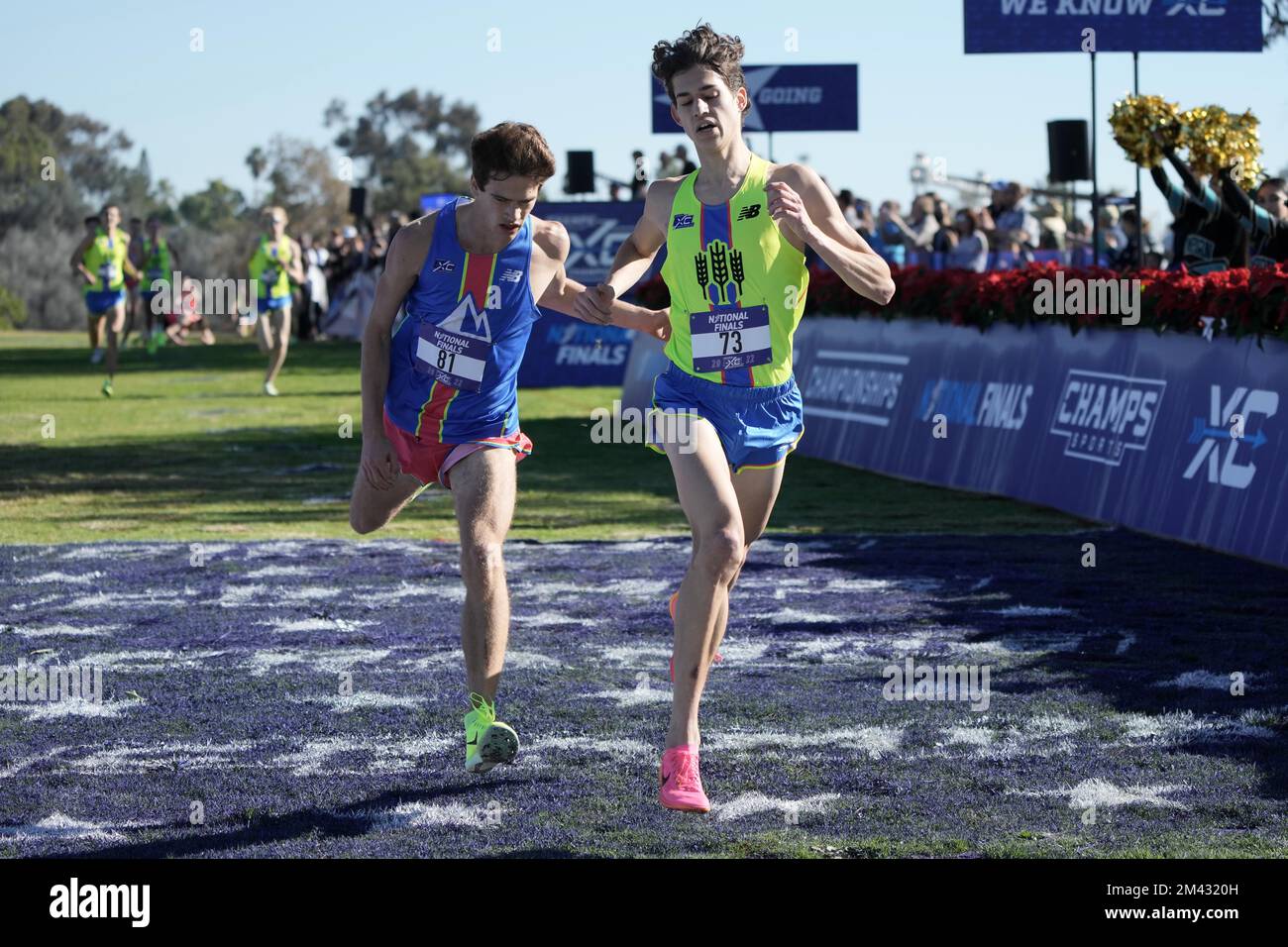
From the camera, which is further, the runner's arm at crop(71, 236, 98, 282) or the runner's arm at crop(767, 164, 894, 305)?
the runner's arm at crop(71, 236, 98, 282)

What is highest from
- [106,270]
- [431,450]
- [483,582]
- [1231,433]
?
[106,270]

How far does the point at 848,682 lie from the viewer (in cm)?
775

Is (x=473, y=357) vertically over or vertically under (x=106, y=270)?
under

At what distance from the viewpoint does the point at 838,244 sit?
6.26 m

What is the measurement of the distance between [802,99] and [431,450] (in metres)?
21.5

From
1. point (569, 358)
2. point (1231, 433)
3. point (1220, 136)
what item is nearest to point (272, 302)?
point (569, 358)

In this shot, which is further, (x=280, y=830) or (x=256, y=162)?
(x=256, y=162)

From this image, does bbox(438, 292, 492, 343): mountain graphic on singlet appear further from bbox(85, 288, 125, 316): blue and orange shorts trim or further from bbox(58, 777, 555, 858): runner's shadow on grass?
bbox(85, 288, 125, 316): blue and orange shorts trim

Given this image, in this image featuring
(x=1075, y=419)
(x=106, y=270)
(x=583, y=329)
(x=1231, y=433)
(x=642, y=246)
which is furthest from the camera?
(x=583, y=329)

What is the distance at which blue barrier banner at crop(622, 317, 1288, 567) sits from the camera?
10.9 m

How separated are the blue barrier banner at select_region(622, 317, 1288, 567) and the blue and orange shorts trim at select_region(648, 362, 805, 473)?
194 inches

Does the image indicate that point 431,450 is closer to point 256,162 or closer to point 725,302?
point 725,302

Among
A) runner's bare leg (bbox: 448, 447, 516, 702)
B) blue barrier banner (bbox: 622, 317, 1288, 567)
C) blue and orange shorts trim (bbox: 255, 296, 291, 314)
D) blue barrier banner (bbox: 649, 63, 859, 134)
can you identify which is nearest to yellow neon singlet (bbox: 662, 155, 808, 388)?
runner's bare leg (bbox: 448, 447, 516, 702)

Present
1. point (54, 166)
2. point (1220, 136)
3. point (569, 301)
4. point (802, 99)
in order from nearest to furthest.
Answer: point (569, 301)
point (1220, 136)
point (802, 99)
point (54, 166)
